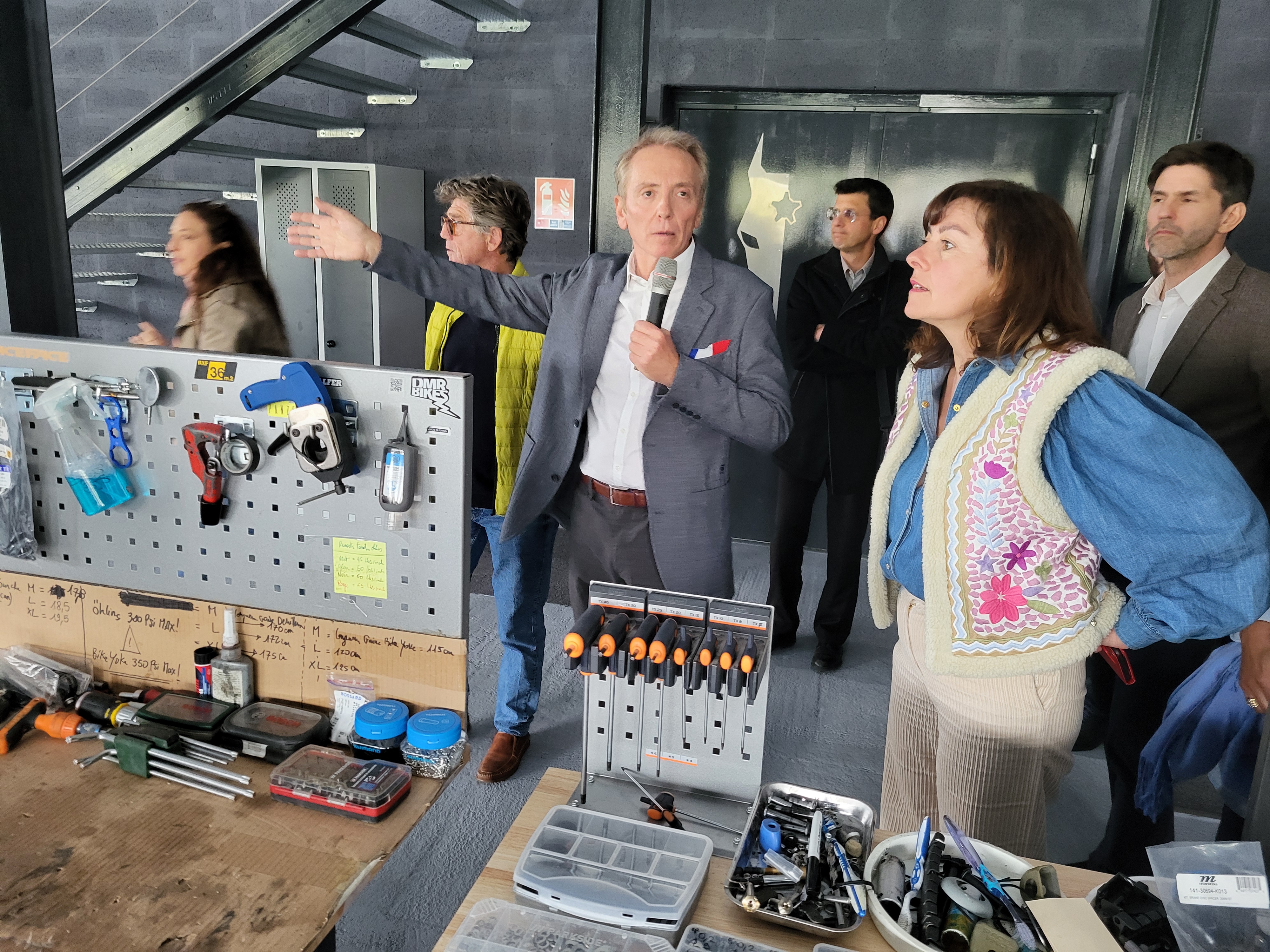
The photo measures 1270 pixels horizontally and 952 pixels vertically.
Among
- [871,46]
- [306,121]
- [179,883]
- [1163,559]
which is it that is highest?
[871,46]

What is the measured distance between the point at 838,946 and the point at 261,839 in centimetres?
68

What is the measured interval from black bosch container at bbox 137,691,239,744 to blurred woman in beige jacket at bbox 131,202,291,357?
101 cm

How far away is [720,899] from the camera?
984 millimetres

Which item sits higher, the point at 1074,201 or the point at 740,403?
the point at 1074,201

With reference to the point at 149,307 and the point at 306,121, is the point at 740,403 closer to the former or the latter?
the point at 306,121

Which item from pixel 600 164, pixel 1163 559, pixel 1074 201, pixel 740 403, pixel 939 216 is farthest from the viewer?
pixel 1074 201

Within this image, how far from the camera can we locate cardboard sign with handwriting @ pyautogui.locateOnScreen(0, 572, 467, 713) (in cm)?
127

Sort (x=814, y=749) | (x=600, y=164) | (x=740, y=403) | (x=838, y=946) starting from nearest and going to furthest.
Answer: (x=838, y=946) < (x=740, y=403) < (x=814, y=749) < (x=600, y=164)

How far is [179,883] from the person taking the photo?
3.22 ft

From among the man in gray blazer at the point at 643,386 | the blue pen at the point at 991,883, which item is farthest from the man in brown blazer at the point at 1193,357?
the blue pen at the point at 991,883

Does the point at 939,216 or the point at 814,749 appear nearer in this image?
the point at 939,216

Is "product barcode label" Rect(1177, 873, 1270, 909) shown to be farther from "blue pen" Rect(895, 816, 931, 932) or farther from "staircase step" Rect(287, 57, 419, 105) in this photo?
"staircase step" Rect(287, 57, 419, 105)

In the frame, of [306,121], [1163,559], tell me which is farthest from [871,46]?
[1163,559]

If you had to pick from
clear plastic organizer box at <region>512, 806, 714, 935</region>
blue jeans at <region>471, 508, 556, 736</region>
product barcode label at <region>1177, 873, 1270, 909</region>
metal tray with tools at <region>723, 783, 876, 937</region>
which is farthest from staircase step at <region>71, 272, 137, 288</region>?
product barcode label at <region>1177, 873, 1270, 909</region>
